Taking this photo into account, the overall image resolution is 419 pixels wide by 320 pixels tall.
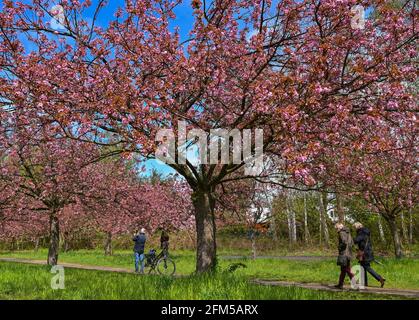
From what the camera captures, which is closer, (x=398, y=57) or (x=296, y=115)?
(x=296, y=115)

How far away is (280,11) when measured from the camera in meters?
10.8

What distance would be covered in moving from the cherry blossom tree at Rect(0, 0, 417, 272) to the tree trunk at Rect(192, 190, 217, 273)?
0.03 metres

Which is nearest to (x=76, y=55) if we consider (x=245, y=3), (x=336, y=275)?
(x=245, y=3)


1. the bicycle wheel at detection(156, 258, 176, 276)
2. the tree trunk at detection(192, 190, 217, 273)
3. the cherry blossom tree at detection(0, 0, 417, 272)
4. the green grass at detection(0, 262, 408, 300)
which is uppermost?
the cherry blossom tree at detection(0, 0, 417, 272)

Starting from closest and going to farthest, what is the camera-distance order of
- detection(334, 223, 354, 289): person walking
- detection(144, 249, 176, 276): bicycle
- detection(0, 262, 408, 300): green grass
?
detection(0, 262, 408, 300): green grass → detection(334, 223, 354, 289): person walking → detection(144, 249, 176, 276): bicycle

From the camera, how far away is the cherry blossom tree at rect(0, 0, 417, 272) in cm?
899

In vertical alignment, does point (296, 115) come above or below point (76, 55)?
below

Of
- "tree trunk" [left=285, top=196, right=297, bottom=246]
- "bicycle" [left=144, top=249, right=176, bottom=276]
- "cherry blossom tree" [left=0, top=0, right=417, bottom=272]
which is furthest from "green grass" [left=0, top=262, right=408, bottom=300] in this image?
"tree trunk" [left=285, top=196, right=297, bottom=246]

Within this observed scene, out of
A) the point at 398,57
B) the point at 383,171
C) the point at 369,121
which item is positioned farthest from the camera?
the point at 383,171

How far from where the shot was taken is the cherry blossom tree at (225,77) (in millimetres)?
8992

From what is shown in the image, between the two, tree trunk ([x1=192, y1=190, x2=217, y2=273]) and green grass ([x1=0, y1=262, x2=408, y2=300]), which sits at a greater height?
tree trunk ([x1=192, y1=190, x2=217, y2=273])

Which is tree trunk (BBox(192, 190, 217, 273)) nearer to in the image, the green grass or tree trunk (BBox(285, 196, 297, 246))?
the green grass
